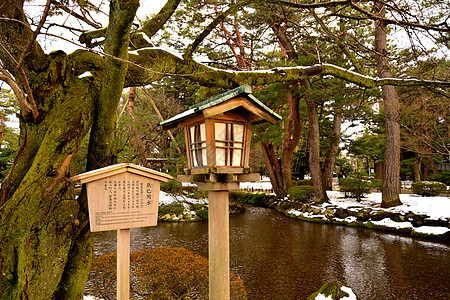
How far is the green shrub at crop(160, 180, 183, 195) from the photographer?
16.3 metres

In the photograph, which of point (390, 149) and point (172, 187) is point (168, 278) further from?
point (172, 187)

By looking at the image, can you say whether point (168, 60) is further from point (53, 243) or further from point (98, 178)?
point (53, 243)

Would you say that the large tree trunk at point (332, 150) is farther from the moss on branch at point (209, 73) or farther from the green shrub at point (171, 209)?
the moss on branch at point (209, 73)

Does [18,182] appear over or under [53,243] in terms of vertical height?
over

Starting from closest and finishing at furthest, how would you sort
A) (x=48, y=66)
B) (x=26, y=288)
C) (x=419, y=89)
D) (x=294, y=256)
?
1. (x=26, y=288)
2. (x=48, y=66)
3. (x=294, y=256)
4. (x=419, y=89)

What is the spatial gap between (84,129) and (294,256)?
6.69 metres

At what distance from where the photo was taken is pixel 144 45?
5.16 m

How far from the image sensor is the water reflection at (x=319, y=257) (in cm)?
588

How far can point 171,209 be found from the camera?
14945mm

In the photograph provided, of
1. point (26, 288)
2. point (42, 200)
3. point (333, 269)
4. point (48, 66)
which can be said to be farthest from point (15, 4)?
point (333, 269)

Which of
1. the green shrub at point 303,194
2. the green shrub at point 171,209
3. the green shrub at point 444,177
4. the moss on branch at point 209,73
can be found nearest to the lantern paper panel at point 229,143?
the moss on branch at point 209,73

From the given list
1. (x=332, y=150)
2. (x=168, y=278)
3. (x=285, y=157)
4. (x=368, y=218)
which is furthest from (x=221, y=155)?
(x=332, y=150)

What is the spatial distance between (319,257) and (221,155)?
235 inches

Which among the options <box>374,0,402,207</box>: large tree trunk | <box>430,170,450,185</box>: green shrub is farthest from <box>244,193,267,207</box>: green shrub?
<box>430,170,450,185</box>: green shrub
